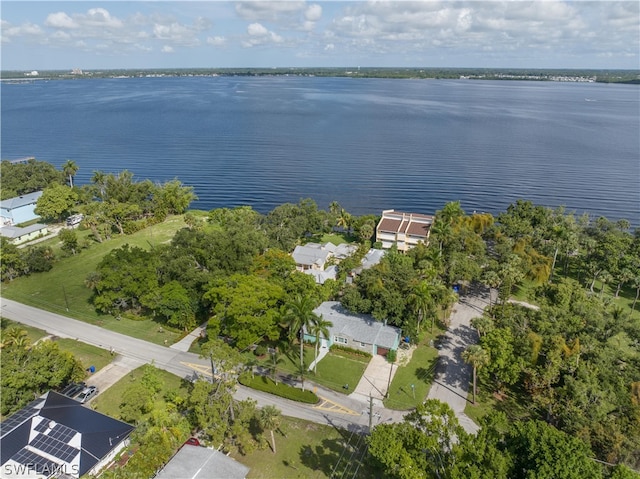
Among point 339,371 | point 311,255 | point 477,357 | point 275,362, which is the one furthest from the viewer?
point 311,255

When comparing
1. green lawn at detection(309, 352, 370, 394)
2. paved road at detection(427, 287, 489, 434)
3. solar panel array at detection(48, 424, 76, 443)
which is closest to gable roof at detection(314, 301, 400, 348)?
green lawn at detection(309, 352, 370, 394)

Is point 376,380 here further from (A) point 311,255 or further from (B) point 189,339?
(A) point 311,255

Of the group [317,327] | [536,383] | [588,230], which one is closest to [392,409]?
[317,327]

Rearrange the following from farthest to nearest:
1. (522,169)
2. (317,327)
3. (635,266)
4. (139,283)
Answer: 1. (522,169)
2. (635,266)
3. (139,283)
4. (317,327)

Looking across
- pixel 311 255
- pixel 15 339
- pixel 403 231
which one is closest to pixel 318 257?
pixel 311 255

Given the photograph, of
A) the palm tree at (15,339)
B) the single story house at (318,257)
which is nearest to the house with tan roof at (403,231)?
the single story house at (318,257)

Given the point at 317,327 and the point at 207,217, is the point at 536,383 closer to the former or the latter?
the point at 317,327
